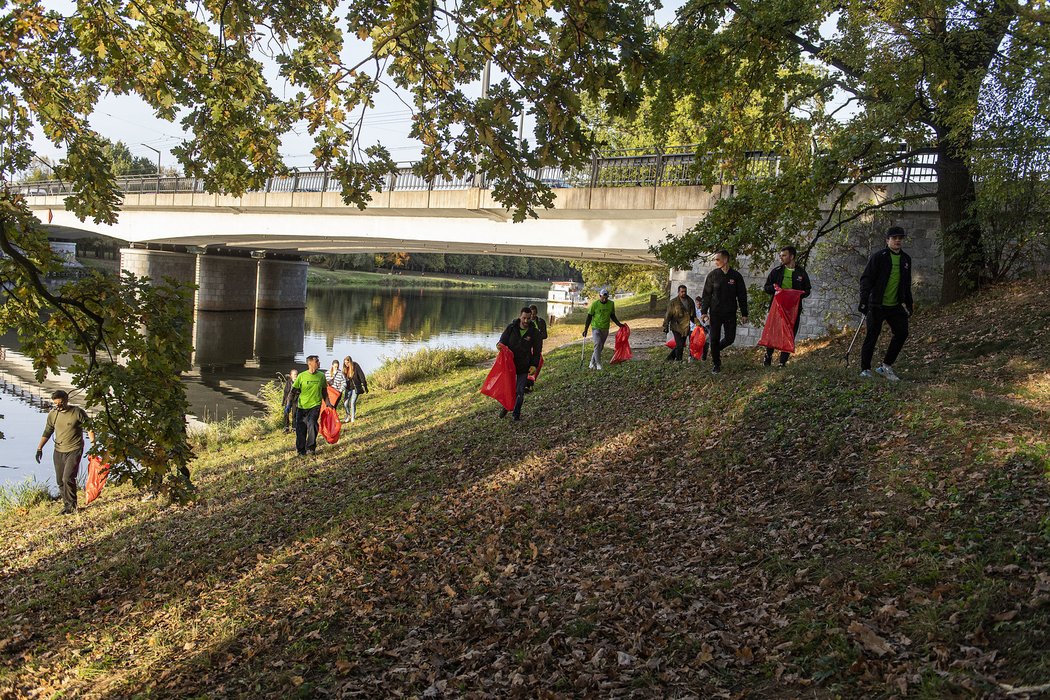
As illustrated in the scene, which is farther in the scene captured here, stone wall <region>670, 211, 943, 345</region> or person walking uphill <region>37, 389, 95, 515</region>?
stone wall <region>670, 211, 943, 345</region>

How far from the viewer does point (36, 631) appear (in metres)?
7.52

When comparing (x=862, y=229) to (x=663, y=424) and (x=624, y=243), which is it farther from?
(x=663, y=424)

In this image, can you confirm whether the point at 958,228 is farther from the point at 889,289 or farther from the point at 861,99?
the point at 889,289

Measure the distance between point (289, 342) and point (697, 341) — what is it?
27173 millimetres

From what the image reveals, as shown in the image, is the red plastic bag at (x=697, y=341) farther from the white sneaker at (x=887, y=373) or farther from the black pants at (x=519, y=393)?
the white sneaker at (x=887, y=373)

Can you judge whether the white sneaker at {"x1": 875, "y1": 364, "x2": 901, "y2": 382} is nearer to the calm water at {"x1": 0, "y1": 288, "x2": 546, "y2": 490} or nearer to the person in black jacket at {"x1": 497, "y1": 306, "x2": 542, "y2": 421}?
the person in black jacket at {"x1": 497, "y1": 306, "x2": 542, "y2": 421}

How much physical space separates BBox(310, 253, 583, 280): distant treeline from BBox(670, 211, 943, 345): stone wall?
56.8 metres

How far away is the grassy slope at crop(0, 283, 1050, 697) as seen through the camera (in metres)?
4.88

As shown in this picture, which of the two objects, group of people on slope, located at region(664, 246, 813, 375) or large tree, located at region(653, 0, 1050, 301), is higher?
large tree, located at region(653, 0, 1050, 301)

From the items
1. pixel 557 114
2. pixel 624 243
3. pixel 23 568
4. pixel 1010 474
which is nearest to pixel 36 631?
pixel 23 568

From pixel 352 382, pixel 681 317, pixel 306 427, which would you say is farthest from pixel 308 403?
pixel 681 317

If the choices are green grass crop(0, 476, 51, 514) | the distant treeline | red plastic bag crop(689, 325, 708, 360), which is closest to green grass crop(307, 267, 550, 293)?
the distant treeline

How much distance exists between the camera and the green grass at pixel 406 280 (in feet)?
255

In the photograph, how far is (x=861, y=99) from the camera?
45.8 ft
